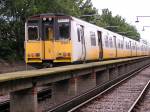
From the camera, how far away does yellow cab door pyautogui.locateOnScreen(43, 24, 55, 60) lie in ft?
76.5

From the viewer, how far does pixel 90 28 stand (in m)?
28.5

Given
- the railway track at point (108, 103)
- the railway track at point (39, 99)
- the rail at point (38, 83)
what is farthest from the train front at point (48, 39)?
the railway track at point (108, 103)

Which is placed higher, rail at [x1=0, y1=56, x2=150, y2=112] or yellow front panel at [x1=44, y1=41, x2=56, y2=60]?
yellow front panel at [x1=44, y1=41, x2=56, y2=60]

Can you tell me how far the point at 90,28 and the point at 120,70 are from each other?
10156 millimetres

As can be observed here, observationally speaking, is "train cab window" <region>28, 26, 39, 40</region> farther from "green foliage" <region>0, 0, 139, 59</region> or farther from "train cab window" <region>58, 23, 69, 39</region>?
"green foliage" <region>0, 0, 139, 59</region>

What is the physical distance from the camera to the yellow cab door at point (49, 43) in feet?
76.5

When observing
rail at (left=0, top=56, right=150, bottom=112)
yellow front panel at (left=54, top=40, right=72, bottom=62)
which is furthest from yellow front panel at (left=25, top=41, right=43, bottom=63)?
rail at (left=0, top=56, right=150, bottom=112)

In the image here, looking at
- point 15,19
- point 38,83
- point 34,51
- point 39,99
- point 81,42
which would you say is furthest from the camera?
point 15,19

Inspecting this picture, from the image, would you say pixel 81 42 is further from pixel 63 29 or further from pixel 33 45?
pixel 33 45

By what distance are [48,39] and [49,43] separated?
25 centimetres

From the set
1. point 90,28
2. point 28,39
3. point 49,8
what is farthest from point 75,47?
point 49,8

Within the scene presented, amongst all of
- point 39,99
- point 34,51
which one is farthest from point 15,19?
point 39,99

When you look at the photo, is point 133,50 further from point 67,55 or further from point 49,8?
point 67,55

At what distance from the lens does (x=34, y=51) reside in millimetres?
23562
